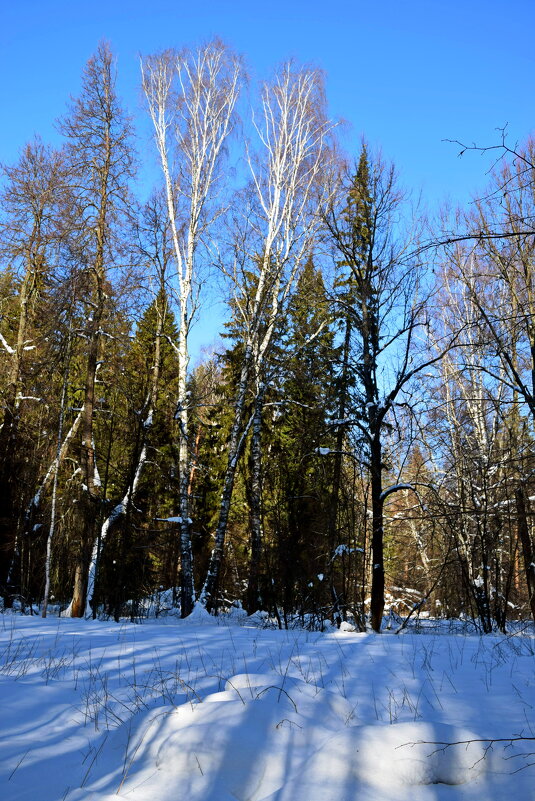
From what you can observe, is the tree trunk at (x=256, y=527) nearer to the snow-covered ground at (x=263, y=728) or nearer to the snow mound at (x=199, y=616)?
the snow mound at (x=199, y=616)

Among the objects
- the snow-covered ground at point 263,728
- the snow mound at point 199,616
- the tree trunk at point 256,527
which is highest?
the tree trunk at point 256,527

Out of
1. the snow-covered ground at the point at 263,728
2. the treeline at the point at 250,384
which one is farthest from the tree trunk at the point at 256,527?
the snow-covered ground at the point at 263,728

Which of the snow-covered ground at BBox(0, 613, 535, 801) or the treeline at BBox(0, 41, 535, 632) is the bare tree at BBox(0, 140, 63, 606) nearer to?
the treeline at BBox(0, 41, 535, 632)

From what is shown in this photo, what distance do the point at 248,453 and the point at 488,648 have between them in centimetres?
1241

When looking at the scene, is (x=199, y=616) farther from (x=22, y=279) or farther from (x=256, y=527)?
(x=22, y=279)

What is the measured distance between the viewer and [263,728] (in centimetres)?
289

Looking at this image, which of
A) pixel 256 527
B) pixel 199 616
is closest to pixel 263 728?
pixel 199 616

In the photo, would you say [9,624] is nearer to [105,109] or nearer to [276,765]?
[276,765]

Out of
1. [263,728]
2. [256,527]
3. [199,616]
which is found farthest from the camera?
[256,527]

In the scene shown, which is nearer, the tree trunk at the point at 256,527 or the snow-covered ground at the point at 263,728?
the snow-covered ground at the point at 263,728

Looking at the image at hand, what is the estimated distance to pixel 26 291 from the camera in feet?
51.7

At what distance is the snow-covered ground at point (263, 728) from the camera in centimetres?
249

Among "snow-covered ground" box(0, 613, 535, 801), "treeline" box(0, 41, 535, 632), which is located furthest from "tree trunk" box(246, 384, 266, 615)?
"snow-covered ground" box(0, 613, 535, 801)

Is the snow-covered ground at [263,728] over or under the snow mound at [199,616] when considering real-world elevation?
over
